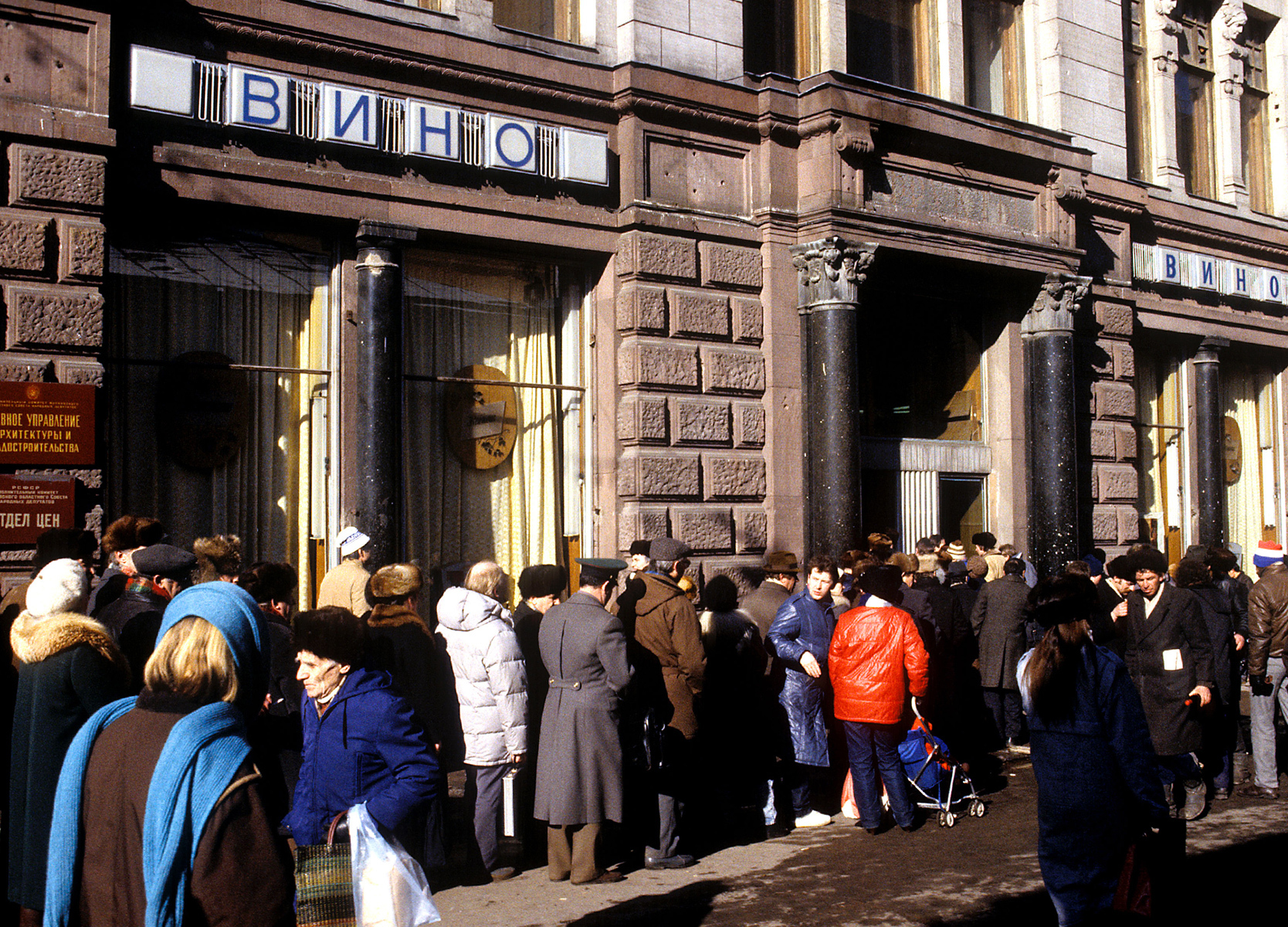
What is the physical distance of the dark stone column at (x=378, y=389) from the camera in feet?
33.1

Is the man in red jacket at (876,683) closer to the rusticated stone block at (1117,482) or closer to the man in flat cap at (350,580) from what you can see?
the man in flat cap at (350,580)

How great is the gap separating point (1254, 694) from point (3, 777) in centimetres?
820

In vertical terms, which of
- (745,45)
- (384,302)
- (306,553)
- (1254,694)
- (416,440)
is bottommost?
(1254,694)

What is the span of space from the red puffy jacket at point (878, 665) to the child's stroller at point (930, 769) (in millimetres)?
434

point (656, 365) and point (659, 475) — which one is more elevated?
point (656, 365)

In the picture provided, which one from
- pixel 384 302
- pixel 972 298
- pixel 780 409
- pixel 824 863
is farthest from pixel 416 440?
pixel 972 298

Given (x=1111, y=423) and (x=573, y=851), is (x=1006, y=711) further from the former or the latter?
(x=1111, y=423)

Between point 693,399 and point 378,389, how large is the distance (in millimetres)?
3052

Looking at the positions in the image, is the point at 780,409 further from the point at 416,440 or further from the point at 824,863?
the point at 824,863

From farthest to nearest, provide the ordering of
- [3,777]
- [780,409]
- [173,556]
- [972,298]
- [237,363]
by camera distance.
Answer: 1. [972,298]
2. [780,409]
3. [237,363]
4. [173,556]
5. [3,777]

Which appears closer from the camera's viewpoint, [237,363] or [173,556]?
[173,556]

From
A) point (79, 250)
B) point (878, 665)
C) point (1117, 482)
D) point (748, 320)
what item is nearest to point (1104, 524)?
point (1117, 482)

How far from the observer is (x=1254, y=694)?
Answer: 8984 mm

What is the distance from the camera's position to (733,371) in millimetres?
11945
